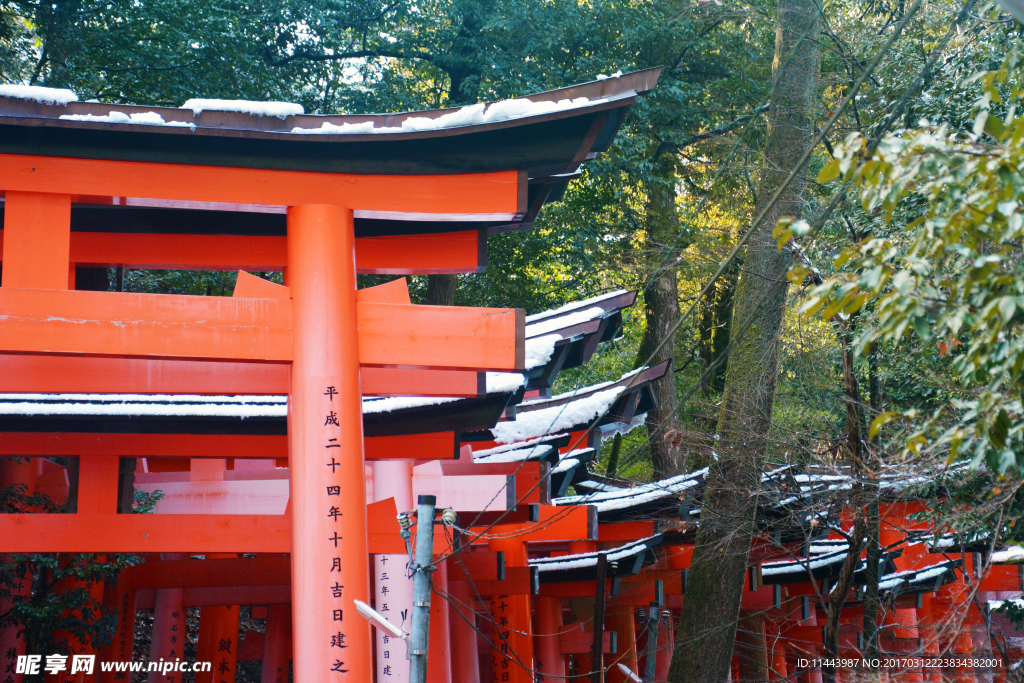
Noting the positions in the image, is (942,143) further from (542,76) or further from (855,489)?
(542,76)

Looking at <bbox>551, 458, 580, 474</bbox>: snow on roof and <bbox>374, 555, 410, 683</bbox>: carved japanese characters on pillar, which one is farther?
<bbox>551, 458, 580, 474</bbox>: snow on roof

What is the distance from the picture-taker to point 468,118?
211 inches

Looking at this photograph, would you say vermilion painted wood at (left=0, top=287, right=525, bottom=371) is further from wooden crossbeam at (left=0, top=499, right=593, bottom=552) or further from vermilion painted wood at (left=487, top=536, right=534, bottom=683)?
vermilion painted wood at (left=487, top=536, right=534, bottom=683)

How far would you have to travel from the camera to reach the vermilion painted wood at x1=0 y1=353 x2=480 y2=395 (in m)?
5.73

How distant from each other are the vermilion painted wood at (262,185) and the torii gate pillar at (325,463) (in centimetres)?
21

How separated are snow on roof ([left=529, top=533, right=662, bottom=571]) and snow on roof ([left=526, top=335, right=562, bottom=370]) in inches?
150

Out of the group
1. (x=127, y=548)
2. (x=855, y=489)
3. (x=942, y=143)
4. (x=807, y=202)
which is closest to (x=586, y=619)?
(x=855, y=489)

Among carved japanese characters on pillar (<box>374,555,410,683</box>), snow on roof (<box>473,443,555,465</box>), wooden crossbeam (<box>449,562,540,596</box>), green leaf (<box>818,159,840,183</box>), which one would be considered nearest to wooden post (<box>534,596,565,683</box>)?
wooden crossbeam (<box>449,562,540,596</box>)

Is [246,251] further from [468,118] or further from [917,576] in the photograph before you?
[917,576]

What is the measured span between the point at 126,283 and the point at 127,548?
8280mm

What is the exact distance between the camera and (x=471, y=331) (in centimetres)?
530

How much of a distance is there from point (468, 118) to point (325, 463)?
2192 millimetres

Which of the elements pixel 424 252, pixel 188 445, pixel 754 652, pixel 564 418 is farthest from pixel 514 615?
pixel 424 252

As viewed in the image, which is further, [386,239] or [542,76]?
[542,76]
